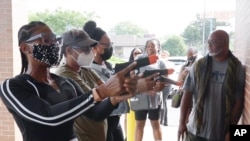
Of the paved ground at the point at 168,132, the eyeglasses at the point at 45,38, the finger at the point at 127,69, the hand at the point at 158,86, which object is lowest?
the paved ground at the point at 168,132

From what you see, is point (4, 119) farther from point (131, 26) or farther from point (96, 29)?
point (131, 26)

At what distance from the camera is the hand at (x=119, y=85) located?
139cm

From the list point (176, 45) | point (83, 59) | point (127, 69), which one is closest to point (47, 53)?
point (127, 69)

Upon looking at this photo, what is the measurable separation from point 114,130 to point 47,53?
1441 millimetres

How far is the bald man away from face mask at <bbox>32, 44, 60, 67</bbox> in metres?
1.48

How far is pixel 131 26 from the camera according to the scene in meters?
17.0

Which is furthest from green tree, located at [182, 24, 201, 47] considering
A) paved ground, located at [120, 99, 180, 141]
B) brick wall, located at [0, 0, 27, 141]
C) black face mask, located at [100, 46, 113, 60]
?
black face mask, located at [100, 46, 113, 60]

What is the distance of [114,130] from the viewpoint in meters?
3.01

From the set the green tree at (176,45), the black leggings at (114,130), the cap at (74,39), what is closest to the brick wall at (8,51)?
the black leggings at (114,130)

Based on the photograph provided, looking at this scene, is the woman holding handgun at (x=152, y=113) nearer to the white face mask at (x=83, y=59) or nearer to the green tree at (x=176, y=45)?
the white face mask at (x=83, y=59)

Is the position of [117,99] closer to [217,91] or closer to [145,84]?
[145,84]

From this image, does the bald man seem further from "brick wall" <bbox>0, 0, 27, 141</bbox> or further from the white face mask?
"brick wall" <bbox>0, 0, 27, 141</bbox>

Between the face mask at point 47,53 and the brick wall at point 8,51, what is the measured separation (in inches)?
102

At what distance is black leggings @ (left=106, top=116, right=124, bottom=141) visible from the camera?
288 centimetres
